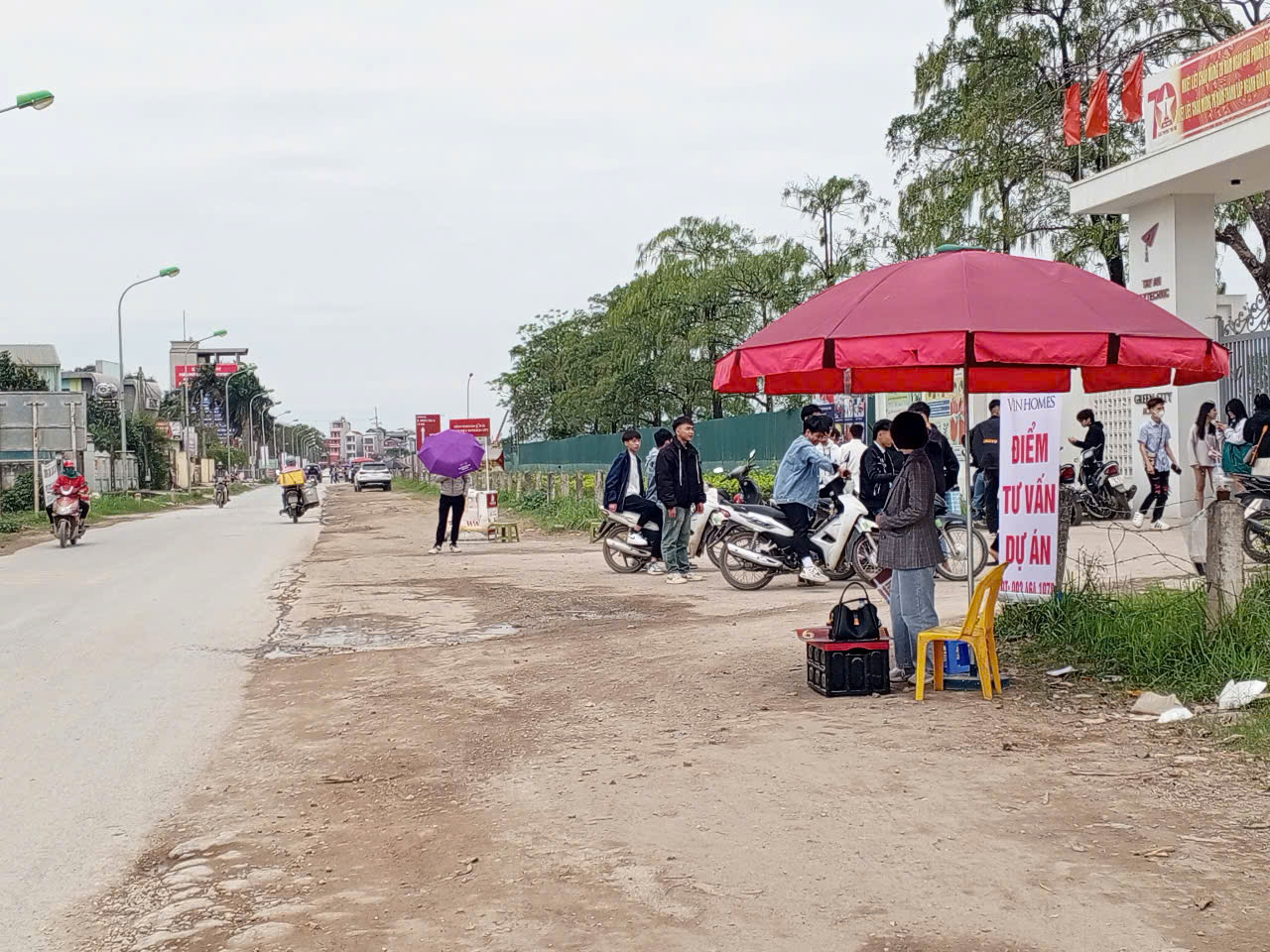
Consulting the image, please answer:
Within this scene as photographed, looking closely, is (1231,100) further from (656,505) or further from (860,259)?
(860,259)

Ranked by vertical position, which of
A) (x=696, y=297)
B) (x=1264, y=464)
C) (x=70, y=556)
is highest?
(x=696, y=297)

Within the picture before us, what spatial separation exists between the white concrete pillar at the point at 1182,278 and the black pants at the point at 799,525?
8318mm

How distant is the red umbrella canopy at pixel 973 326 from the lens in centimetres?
680

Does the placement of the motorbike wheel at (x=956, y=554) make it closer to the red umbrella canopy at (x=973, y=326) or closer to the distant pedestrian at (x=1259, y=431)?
the distant pedestrian at (x=1259, y=431)

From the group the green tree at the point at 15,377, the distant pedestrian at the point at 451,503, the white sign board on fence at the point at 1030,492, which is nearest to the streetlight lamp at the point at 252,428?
the green tree at the point at 15,377

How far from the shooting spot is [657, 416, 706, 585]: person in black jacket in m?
14.8

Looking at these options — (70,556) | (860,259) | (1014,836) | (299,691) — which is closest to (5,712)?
(299,691)

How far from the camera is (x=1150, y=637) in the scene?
8031 mm

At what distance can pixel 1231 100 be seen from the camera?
18.4 m

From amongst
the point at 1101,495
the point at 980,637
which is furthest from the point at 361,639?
the point at 1101,495

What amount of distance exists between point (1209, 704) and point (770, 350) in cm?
312

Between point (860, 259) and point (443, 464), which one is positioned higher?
point (860, 259)

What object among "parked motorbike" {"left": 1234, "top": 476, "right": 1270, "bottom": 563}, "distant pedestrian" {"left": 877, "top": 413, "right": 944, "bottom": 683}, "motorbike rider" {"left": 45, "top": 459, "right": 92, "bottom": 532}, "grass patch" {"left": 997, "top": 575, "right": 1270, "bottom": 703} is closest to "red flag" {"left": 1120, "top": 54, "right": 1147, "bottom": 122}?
"parked motorbike" {"left": 1234, "top": 476, "right": 1270, "bottom": 563}

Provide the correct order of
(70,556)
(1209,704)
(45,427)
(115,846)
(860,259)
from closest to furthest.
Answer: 1. (115,846)
2. (1209,704)
3. (70,556)
4. (860,259)
5. (45,427)
